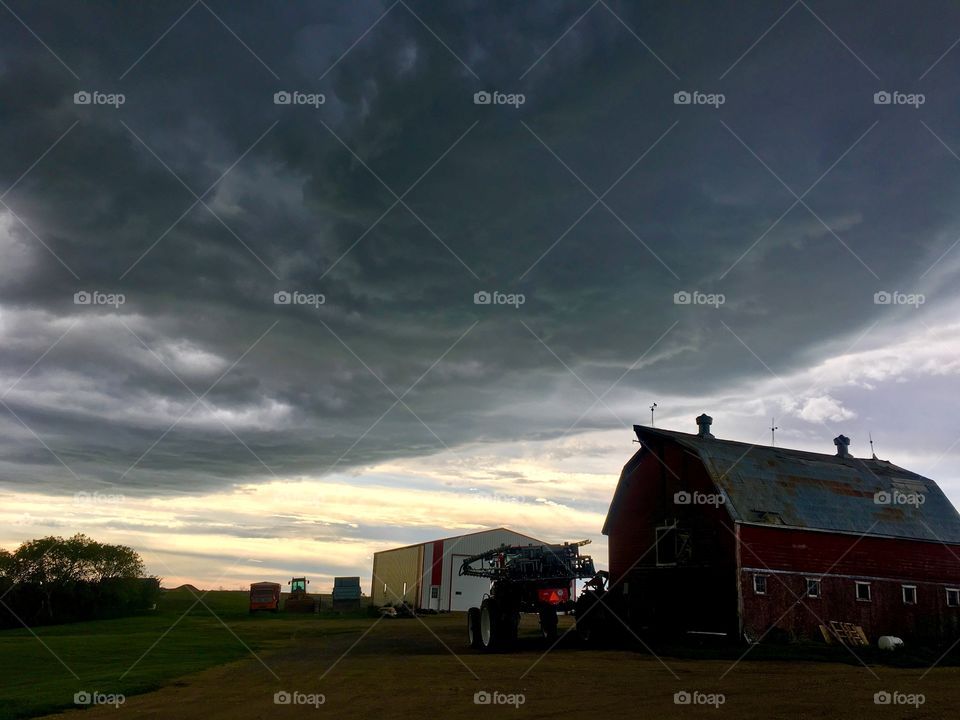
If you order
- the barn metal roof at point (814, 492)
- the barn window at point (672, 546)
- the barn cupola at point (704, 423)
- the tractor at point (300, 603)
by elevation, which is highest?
the barn cupola at point (704, 423)

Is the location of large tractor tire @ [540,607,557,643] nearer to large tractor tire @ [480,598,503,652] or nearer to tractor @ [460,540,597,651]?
tractor @ [460,540,597,651]

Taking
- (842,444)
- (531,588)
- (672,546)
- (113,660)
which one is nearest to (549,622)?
(531,588)

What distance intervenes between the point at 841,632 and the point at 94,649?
28.7 metres

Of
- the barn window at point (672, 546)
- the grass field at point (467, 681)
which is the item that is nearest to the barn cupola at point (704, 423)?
the barn window at point (672, 546)

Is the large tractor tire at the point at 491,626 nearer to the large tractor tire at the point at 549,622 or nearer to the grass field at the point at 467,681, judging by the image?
the grass field at the point at 467,681

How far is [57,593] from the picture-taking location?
59.1 m

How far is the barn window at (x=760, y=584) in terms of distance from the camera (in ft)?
89.6

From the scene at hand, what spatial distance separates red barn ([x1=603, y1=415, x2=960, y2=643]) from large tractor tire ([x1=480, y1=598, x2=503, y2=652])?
4675 mm

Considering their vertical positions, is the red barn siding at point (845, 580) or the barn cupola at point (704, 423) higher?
the barn cupola at point (704, 423)

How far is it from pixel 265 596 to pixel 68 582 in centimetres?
1550

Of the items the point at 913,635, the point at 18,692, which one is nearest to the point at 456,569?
the point at 913,635

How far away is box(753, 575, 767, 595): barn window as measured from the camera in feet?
89.6

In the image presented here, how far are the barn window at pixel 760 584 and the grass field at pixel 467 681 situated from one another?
2756 millimetres

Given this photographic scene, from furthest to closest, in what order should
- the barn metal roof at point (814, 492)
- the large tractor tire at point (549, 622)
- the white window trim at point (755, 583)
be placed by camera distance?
the barn metal roof at point (814, 492)
the white window trim at point (755, 583)
the large tractor tire at point (549, 622)
